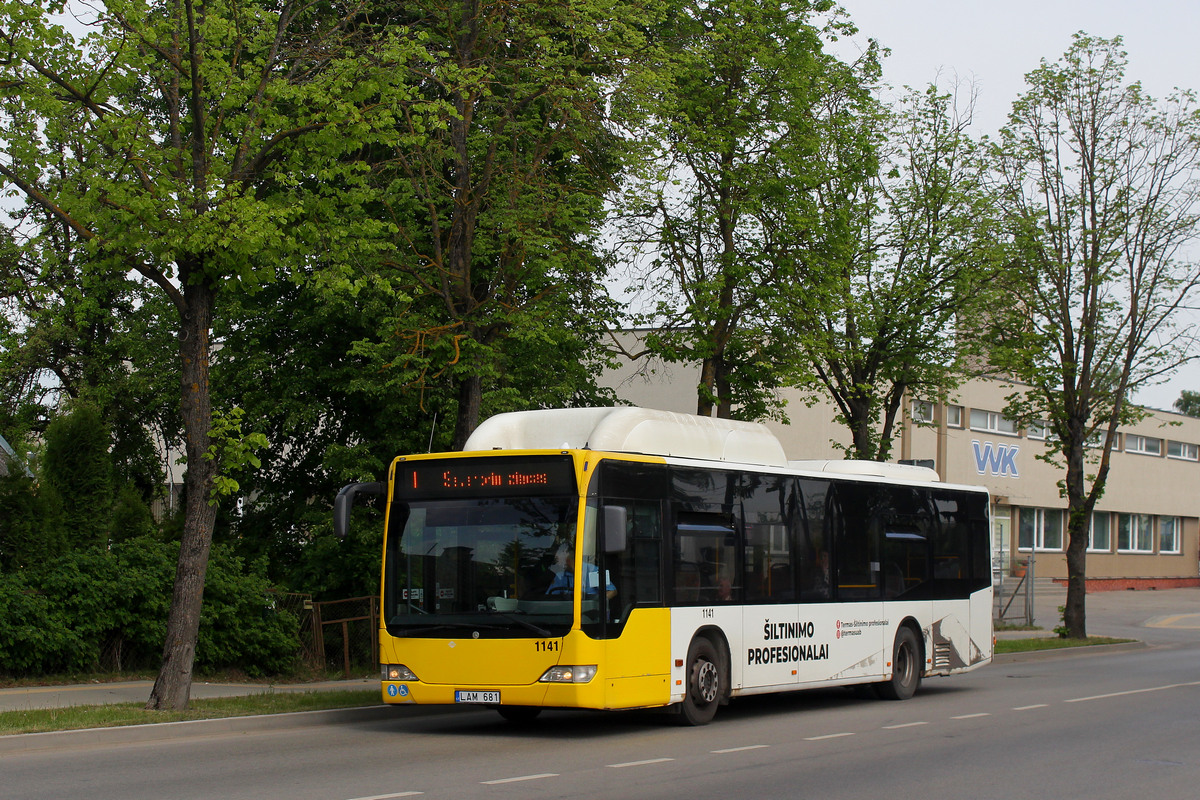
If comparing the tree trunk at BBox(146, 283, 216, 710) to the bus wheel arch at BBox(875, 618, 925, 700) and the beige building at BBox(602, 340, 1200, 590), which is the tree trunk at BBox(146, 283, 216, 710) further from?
the beige building at BBox(602, 340, 1200, 590)

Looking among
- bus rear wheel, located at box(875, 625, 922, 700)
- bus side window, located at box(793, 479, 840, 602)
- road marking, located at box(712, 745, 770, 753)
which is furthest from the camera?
bus rear wheel, located at box(875, 625, 922, 700)

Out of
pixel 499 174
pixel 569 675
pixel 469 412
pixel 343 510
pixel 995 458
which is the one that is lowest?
pixel 569 675

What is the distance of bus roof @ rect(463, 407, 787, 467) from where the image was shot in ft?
46.4

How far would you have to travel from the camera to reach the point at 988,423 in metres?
55.0

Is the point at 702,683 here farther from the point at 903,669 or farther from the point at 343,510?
the point at 903,669

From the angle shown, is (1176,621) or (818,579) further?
(1176,621)

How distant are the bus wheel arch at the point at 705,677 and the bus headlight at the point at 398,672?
299 cm

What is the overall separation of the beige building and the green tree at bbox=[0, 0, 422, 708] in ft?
82.3

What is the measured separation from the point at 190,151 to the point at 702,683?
28.7ft

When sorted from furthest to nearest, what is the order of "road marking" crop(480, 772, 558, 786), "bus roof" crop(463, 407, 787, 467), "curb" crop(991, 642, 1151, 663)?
"curb" crop(991, 642, 1151, 663), "bus roof" crop(463, 407, 787, 467), "road marking" crop(480, 772, 558, 786)

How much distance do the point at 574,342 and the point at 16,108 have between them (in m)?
11.5

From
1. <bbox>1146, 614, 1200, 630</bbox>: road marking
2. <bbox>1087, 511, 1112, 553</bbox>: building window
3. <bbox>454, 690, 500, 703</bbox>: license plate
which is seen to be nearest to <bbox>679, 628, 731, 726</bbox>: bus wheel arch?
<bbox>454, 690, 500, 703</bbox>: license plate

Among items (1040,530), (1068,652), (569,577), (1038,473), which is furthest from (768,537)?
(1040,530)

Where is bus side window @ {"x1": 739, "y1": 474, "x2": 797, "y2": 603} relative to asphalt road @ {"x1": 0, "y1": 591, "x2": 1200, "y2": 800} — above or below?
above
